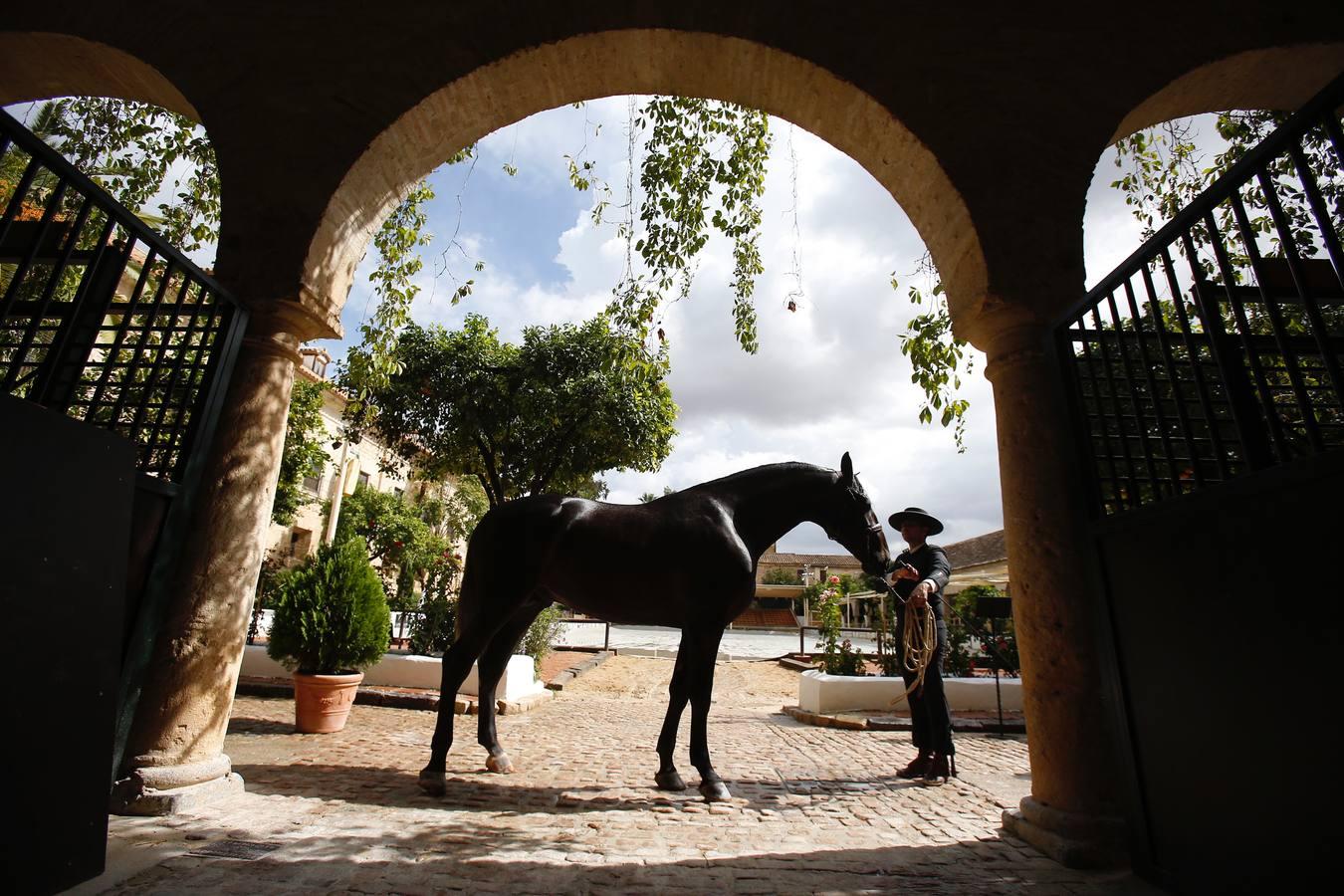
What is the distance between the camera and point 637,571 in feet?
14.1

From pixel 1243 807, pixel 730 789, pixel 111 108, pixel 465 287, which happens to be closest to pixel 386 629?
pixel 465 287

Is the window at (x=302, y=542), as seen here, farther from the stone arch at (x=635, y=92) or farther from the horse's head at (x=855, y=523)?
the horse's head at (x=855, y=523)

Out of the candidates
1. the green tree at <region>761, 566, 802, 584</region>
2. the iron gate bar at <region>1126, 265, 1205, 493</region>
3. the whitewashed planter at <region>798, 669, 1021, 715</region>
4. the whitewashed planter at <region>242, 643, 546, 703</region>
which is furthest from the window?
the green tree at <region>761, 566, 802, 584</region>

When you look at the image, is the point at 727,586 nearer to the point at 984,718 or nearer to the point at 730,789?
the point at 730,789

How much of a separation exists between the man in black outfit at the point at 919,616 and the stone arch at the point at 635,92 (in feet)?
8.27

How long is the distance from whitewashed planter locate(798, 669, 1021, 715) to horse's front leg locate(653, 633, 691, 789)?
180 inches

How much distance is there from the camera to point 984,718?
26.4 ft

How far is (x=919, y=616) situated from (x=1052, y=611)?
231 cm

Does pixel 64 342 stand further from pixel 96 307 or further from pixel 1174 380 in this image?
pixel 1174 380

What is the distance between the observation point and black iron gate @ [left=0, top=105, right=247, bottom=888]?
2203mm

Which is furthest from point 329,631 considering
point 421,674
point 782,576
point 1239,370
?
point 782,576

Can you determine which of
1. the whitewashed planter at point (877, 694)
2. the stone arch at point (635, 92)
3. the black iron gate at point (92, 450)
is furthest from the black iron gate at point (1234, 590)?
the whitewashed planter at point (877, 694)

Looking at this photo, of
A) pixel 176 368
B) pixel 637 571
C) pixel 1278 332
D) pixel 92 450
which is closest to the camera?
pixel 1278 332

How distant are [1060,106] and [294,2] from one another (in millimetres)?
4599
